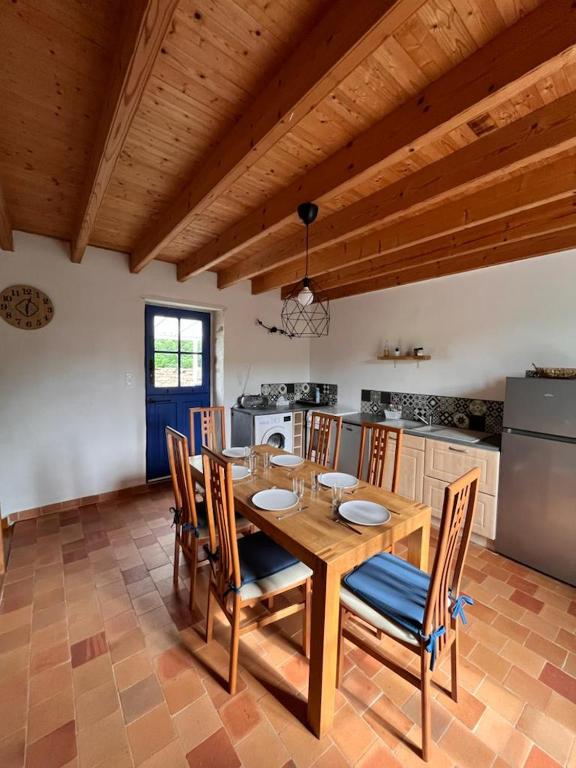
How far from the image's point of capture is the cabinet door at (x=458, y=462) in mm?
2463

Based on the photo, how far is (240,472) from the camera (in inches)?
77.9

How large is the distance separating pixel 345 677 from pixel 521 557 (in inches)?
67.0

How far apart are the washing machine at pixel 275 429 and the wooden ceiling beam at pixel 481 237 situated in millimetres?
1818

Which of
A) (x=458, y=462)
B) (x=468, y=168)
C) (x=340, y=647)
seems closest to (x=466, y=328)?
(x=458, y=462)

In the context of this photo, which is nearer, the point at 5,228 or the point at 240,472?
the point at 240,472

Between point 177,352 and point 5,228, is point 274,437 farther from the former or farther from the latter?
point 5,228

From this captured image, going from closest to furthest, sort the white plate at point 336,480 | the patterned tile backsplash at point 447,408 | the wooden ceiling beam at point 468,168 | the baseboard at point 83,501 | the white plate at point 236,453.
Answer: the wooden ceiling beam at point 468,168
the white plate at point 336,480
the white plate at point 236,453
the baseboard at point 83,501
the patterned tile backsplash at point 447,408

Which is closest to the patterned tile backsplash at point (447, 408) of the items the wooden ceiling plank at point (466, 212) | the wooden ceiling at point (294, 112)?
the wooden ceiling at point (294, 112)

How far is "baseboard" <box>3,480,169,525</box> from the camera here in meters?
2.83

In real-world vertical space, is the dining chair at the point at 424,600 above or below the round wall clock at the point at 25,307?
below

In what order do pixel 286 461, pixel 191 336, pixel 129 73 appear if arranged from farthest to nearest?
pixel 191 336, pixel 286 461, pixel 129 73

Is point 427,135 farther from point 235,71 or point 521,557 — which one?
point 521,557

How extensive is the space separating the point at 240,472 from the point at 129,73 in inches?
73.1

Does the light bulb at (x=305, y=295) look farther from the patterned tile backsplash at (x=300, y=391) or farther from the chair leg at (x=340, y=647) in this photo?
the patterned tile backsplash at (x=300, y=391)
